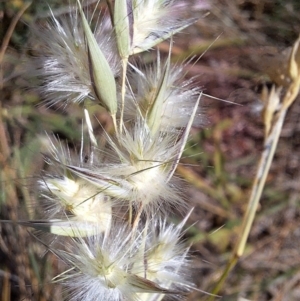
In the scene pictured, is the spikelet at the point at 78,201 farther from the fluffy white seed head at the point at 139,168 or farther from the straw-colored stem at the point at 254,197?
the straw-colored stem at the point at 254,197

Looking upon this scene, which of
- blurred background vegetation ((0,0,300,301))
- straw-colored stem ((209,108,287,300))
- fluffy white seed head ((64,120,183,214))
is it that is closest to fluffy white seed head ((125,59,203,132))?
fluffy white seed head ((64,120,183,214))

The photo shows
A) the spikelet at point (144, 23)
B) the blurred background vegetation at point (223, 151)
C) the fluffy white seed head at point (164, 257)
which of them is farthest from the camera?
the blurred background vegetation at point (223, 151)

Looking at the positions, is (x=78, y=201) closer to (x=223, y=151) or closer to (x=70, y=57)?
(x=70, y=57)

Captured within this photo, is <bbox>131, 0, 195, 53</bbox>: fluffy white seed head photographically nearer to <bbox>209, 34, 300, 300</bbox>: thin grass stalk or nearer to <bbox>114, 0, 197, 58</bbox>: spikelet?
<bbox>114, 0, 197, 58</bbox>: spikelet

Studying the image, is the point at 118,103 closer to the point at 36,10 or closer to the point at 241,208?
the point at 36,10

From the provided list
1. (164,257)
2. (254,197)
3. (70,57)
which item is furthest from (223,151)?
(70,57)

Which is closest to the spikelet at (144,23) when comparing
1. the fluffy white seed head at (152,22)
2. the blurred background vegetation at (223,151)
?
the fluffy white seed head at (152,22)

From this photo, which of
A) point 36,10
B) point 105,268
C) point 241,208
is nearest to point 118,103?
point 105,268
